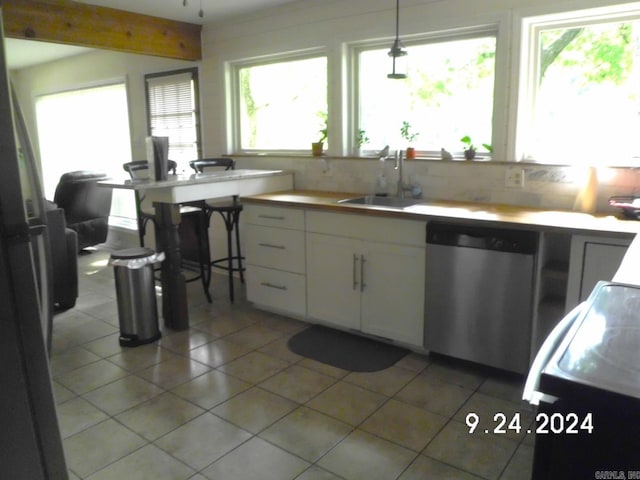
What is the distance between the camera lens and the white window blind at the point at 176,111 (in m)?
4.84

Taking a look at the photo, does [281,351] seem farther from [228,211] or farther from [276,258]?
[228,211]

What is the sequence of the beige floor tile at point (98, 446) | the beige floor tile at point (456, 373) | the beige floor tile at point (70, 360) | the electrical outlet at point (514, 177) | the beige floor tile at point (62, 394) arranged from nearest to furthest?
the beige floor tile at point (98, 446) → the beige floor tile at point (62, 394) → the beige floor tile at point (456, 373) → the beige floor tile at point (70, 360) → the electrical outlet at point (514, 177)

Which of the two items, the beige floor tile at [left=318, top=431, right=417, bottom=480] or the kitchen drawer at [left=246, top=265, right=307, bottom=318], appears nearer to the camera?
the beige floor tile at [left=318, top=431, right=417, bottom=480]

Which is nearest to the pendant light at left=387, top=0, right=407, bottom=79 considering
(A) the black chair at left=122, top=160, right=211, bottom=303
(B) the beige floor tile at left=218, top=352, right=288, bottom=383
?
(A) the black chair at left=122, top=160, right=211, bottom=303

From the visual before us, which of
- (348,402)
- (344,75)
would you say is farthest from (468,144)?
(348,402)

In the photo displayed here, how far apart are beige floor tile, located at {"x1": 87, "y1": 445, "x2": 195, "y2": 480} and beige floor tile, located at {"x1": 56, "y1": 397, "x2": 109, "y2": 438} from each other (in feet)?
1.21

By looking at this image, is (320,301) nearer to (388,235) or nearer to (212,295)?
(388,235)

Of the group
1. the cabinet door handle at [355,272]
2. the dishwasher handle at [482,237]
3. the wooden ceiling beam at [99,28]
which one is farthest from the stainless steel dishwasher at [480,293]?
the wooden ceiling beam at [99,28]

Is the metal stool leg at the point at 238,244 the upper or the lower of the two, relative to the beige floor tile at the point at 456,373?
upper

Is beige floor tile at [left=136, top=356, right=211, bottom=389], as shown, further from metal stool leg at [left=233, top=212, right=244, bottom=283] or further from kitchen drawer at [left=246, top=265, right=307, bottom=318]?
metal stool leg at [left=233, top=212, right=244, bottom=283]

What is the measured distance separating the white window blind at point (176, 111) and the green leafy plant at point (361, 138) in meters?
1.84

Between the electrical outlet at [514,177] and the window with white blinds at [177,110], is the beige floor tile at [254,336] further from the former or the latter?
the window with white blinds at [177,110]

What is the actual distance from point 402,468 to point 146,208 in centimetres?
340

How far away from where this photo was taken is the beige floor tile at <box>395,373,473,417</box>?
94.8 inches
